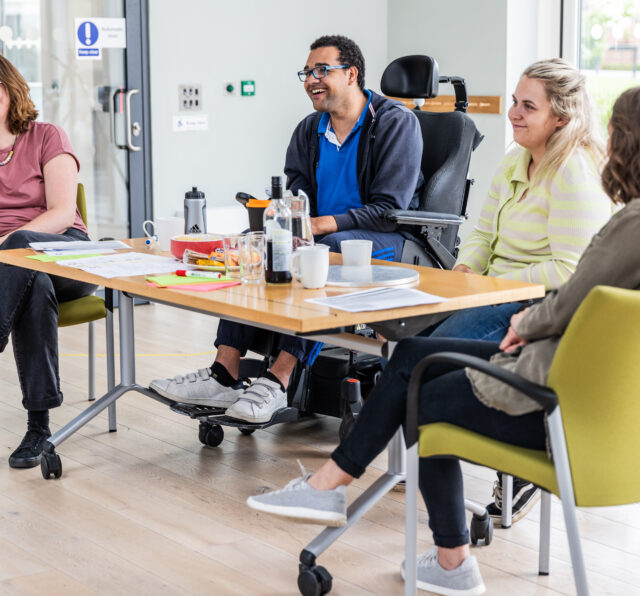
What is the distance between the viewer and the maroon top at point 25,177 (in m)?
3.31

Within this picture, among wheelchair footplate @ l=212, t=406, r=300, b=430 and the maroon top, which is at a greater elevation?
the maroon top

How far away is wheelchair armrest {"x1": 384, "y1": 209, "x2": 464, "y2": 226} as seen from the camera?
309cm

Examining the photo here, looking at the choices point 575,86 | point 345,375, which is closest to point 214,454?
point 345,375

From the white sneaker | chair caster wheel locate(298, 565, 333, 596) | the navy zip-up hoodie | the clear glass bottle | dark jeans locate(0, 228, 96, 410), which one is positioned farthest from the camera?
the navy zip-up hoodie

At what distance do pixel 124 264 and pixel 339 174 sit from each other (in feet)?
3.47

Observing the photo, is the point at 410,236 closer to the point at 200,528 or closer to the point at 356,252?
the point at 356,252

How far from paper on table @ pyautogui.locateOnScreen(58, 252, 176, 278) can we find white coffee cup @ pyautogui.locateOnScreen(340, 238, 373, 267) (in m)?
0.45

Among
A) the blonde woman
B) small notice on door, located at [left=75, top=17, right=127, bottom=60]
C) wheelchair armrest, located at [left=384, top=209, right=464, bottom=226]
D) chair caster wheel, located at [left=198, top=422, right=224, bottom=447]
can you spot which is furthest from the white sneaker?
small notice on door, located at [left=75, top=17, right=127, bottom=60]

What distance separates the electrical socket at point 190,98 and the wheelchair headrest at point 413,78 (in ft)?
7.14

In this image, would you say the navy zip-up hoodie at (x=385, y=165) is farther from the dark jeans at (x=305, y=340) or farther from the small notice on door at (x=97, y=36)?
the small notice on door at (x=97, y=36)

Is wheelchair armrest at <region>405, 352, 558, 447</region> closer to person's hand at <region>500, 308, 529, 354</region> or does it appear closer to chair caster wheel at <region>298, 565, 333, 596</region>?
person's hand at <region>500, 308, 529, 354</region>

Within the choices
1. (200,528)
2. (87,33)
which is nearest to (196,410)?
(200,528)

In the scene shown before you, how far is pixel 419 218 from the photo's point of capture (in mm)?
3096

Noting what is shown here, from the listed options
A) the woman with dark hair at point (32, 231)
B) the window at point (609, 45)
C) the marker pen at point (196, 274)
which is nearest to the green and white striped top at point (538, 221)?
the marker pen at point (196, 274)
